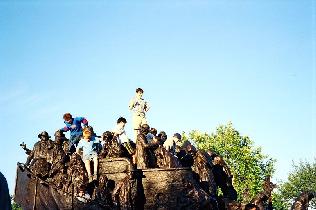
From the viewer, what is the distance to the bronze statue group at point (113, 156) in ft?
44.5

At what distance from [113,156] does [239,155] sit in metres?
33.3

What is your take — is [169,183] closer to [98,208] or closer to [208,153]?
[98,208]

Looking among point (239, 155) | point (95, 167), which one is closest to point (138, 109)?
point (95, 167)

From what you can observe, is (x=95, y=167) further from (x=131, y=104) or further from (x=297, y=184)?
(x=297, y=184)

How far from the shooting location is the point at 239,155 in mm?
45656

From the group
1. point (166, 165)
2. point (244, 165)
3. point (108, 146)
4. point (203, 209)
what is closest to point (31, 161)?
point (108, 146)

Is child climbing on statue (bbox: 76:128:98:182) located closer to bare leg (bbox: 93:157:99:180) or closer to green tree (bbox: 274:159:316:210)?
bare leg (bbox: 93:157:99:180)

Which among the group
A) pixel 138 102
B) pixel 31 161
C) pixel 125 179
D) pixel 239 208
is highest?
pixel 138 102

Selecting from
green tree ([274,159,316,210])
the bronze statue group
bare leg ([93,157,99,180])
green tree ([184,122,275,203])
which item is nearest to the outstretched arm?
the bronze statue group

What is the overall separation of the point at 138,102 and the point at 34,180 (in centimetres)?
490

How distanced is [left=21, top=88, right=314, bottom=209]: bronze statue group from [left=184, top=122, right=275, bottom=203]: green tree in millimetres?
27518

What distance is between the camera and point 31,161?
15.0 m

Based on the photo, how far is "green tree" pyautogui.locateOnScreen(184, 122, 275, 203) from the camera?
43.7 m

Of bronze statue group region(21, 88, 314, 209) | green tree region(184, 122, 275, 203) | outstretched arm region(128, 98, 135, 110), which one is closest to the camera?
bronze statue group region(21, 88, 314, 209)
